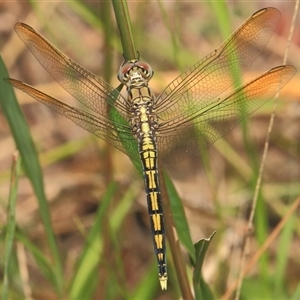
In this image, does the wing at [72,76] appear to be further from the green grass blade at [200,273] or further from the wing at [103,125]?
the green grass blade at [200,273]

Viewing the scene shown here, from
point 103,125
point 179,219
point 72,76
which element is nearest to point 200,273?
point 179,219

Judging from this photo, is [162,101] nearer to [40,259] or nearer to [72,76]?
[72,76]

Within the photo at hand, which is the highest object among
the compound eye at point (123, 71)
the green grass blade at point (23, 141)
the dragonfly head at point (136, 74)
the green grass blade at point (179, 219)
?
the dragonfly head at point (136, 74)

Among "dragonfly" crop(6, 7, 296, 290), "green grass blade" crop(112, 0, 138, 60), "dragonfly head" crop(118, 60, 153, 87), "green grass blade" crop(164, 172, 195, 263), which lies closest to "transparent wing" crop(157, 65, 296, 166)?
"dragonfly" crop(6, 7, 296, 290)

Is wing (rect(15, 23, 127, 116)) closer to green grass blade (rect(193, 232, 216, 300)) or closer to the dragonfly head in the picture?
the dragonfly head

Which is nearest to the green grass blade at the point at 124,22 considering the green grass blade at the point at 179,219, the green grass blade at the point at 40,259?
the green grass blade at the point at 179,219

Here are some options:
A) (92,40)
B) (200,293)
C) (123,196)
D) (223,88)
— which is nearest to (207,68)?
(223,88)
